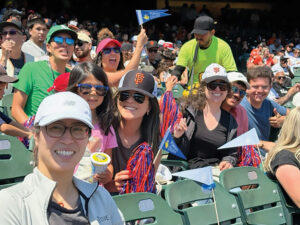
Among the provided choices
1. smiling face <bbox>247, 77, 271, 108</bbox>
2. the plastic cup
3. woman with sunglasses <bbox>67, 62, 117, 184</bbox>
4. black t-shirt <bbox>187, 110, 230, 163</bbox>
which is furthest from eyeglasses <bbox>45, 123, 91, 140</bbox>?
smiling face <bbox>247, 77, 271, 108</bbox>

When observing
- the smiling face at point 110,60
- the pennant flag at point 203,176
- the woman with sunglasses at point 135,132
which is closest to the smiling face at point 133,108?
the woman with sunglasses at point 135,132

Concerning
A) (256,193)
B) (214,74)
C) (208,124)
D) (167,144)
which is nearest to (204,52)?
(214,74)

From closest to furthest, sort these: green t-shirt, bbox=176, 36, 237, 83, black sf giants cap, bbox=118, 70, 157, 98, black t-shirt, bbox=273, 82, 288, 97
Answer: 1. black sf giants cap, bbox=118, 70, 157, 98
2. green t-shirt, bbox=176, 36, 237, 83
3. black t-shirt, bbox=273, 82, 288, 97

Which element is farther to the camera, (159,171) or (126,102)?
(159,171)

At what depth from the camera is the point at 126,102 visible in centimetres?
325

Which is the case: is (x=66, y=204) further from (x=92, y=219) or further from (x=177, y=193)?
(x=177, y=193)

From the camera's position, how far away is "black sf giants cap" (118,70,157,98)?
10.5ft

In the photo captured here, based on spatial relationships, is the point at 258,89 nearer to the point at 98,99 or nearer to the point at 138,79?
the point at 138,79

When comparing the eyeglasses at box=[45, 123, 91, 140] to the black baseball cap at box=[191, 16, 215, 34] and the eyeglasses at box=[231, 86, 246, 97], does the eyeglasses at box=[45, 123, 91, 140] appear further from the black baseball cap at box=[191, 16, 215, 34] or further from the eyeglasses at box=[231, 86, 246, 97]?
the black baseball cap at box=[191, 16, 215, 34]

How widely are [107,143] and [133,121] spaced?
29 centimetres

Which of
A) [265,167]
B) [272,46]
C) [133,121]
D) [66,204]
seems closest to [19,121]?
[133,121]

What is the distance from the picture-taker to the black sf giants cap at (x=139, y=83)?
320 cm

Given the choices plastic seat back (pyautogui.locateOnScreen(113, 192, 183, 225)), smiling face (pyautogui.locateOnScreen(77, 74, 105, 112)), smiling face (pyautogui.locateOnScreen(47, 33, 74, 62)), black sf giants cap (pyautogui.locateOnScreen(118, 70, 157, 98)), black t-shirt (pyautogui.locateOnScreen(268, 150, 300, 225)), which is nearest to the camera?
Answer: plastic seat back (pyautogui.locateOnScreen(113, 192, 183, 225))

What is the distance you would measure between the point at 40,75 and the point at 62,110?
8.41ft
